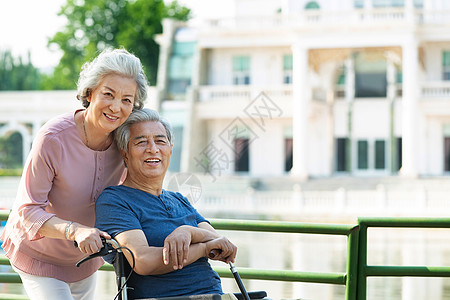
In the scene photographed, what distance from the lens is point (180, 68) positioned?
29.0m

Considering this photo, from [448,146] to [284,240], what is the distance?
11252 millimetres

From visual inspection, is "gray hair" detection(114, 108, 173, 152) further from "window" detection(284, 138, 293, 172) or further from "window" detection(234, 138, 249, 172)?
"window" detection(234, 138, 249, 172)

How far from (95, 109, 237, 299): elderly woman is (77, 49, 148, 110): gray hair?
0.19 metres

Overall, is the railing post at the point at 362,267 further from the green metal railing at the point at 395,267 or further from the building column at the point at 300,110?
the building column at the point at 300,110

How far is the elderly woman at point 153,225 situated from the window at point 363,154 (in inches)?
936

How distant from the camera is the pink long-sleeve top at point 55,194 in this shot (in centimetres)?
246

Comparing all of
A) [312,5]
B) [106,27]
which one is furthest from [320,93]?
[106,27]

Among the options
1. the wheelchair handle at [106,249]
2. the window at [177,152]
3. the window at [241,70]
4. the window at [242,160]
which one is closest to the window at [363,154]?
the window at [242,160]

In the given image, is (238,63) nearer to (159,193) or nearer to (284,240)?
(284,240)


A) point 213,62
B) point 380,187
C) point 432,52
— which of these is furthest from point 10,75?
point 380,187

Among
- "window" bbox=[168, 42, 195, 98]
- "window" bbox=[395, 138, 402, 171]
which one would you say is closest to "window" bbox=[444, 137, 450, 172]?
"window" bbox=[395, 138, 402, 171]

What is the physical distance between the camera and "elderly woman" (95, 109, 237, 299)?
2500 millimetres

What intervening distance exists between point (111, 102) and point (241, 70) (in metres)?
25.4

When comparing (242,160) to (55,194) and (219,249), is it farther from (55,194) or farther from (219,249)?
(55,194)
